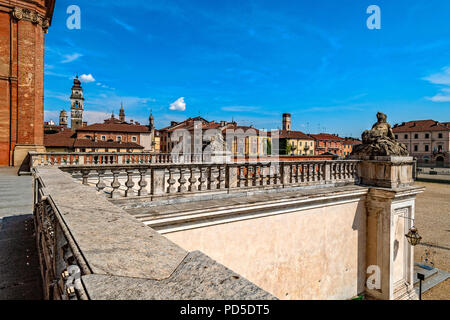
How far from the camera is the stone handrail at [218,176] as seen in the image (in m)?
4.35

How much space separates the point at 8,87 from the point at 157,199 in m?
15.4

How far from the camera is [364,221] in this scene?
272 inches

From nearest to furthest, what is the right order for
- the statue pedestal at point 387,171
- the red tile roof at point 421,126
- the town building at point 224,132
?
the statue pedestal at point 387,171 → the town building at point 224,132 → the red tile roof at point 421,126

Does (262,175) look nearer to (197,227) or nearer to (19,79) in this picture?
(197,227)

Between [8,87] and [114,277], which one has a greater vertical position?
[8,87]

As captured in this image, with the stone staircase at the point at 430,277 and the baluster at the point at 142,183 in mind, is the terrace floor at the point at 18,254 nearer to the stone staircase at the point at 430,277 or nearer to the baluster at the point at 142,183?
the baluster at the point at 142,183

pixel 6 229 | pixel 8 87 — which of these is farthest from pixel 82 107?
pixel 6 229

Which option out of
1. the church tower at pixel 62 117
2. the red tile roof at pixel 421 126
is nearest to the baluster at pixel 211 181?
the red tile roof at pixel 421 126

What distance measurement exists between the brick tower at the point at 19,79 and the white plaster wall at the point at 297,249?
15.1m

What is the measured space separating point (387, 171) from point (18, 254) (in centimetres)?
787

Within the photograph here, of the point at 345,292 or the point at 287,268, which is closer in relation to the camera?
the point at 287,268

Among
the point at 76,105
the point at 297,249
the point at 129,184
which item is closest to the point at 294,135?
the point at 76,105

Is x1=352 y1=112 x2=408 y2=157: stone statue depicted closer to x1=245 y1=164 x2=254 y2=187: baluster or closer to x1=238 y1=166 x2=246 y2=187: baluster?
x1=245 y1=164 x2=254 y2=187: baluster

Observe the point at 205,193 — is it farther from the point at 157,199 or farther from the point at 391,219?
the point at 391,219
